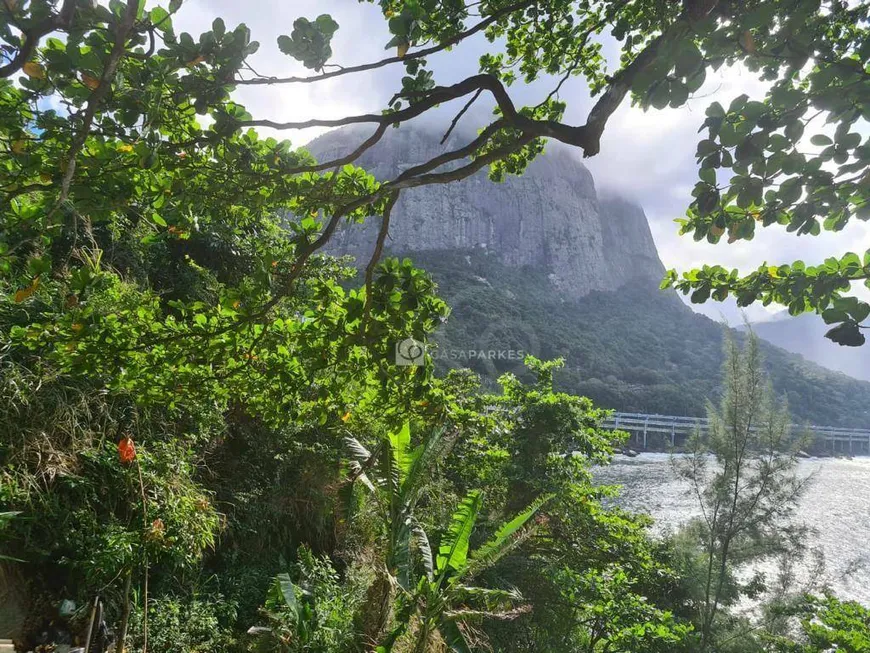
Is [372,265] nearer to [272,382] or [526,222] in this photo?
[272,382]

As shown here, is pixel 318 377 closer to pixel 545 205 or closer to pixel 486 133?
pixel 486 133

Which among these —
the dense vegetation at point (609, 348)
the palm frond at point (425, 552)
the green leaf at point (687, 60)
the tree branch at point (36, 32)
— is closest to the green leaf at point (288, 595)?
the palm frond at point (425, 552)

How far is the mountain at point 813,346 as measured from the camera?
272 ft

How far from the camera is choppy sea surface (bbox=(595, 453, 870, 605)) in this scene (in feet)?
37.2

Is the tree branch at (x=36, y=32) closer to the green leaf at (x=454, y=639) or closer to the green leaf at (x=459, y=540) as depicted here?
the green leaf at (x=454, y=639)

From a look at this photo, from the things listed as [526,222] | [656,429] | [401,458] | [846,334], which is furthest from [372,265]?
[526,222]

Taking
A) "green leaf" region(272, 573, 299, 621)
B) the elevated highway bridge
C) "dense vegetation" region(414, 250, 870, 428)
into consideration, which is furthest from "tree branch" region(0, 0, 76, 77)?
the elevated highway bridge

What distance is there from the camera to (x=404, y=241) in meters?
61.5

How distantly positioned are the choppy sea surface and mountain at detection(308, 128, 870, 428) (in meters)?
3.67

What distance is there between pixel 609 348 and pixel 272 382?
4197cm

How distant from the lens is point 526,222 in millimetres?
77250

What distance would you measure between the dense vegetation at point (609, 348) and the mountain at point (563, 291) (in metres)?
0.15

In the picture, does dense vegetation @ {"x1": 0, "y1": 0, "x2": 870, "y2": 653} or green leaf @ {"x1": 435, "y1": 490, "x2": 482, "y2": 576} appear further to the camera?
green leaf @ {"x1": 435, "y1": 490, "x2": 482, "y2": 576}

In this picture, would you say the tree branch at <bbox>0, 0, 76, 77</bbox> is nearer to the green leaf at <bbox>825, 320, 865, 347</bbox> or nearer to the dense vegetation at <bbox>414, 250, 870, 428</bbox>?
the green leaf at <bbox>825, 320, 865, 347</bbox>
